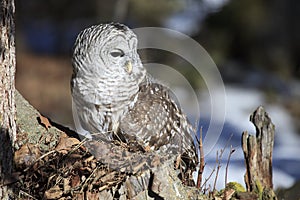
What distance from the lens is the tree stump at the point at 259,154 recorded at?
3.54 meters

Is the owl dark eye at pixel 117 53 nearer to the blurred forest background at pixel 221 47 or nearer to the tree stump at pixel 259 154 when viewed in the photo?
the tree stump at pixel 259 154

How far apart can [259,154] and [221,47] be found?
772cm

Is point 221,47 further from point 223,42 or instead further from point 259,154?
point 259,154

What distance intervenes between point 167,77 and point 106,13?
316 centimetres

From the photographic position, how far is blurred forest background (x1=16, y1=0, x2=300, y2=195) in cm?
1030

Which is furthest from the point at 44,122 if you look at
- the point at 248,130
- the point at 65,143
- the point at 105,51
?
the point at 248,130

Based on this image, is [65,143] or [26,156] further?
[65,143]

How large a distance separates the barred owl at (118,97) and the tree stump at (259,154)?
0.38 meters

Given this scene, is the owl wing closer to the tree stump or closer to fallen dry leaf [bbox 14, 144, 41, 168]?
the tree stump

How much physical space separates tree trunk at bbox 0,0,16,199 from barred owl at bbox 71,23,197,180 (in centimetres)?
42

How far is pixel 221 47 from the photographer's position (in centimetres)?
1112

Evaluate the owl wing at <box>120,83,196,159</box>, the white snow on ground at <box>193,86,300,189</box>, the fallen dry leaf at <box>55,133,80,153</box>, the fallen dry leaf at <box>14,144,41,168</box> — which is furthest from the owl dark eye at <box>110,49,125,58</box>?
the white snow on ground at <box>193,86,300,189</box>

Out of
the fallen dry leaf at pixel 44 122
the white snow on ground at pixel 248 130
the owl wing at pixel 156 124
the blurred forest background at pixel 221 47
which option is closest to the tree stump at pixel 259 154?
the owl wing at pixel 156 124

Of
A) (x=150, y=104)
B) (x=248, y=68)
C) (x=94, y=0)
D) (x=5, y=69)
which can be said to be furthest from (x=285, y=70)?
(x=5, y=69)
